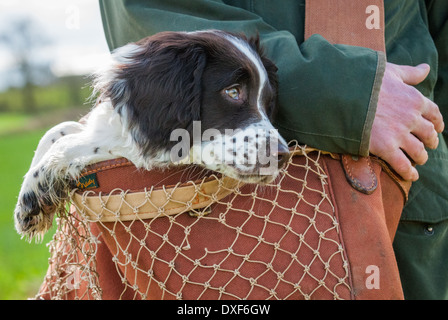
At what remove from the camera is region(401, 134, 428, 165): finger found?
1.93m

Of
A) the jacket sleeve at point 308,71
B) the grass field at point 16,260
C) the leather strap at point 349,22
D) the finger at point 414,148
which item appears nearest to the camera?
the jacket sleeve at point 308,71

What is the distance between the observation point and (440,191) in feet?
7.41

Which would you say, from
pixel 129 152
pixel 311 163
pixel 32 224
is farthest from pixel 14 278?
pixel 311 163

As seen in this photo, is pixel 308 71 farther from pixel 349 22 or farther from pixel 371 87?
pixel 349 22

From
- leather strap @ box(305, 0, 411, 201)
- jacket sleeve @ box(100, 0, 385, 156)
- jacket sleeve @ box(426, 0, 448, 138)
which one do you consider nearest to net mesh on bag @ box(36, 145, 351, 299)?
jacket sleeve @ box(100, 0, 385, 156)

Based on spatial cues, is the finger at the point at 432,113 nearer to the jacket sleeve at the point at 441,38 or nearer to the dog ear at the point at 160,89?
the jacket sleeve at the point at 441,38

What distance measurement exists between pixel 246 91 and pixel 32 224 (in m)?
0.98

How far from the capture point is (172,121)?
1857 millimetres

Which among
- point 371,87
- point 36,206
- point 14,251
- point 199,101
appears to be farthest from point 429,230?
point 14,251

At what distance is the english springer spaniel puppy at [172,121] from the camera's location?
1.84m

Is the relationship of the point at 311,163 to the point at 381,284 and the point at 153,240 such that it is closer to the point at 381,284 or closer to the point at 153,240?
the point at 381,284

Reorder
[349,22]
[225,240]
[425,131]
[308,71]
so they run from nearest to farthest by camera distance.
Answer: [225,240] < [308,71] < [425,131] < [349,22]

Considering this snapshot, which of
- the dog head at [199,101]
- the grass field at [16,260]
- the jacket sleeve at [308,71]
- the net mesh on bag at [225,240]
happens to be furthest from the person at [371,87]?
the grass field at [16,260]

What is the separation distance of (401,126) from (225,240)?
799 millimetres
